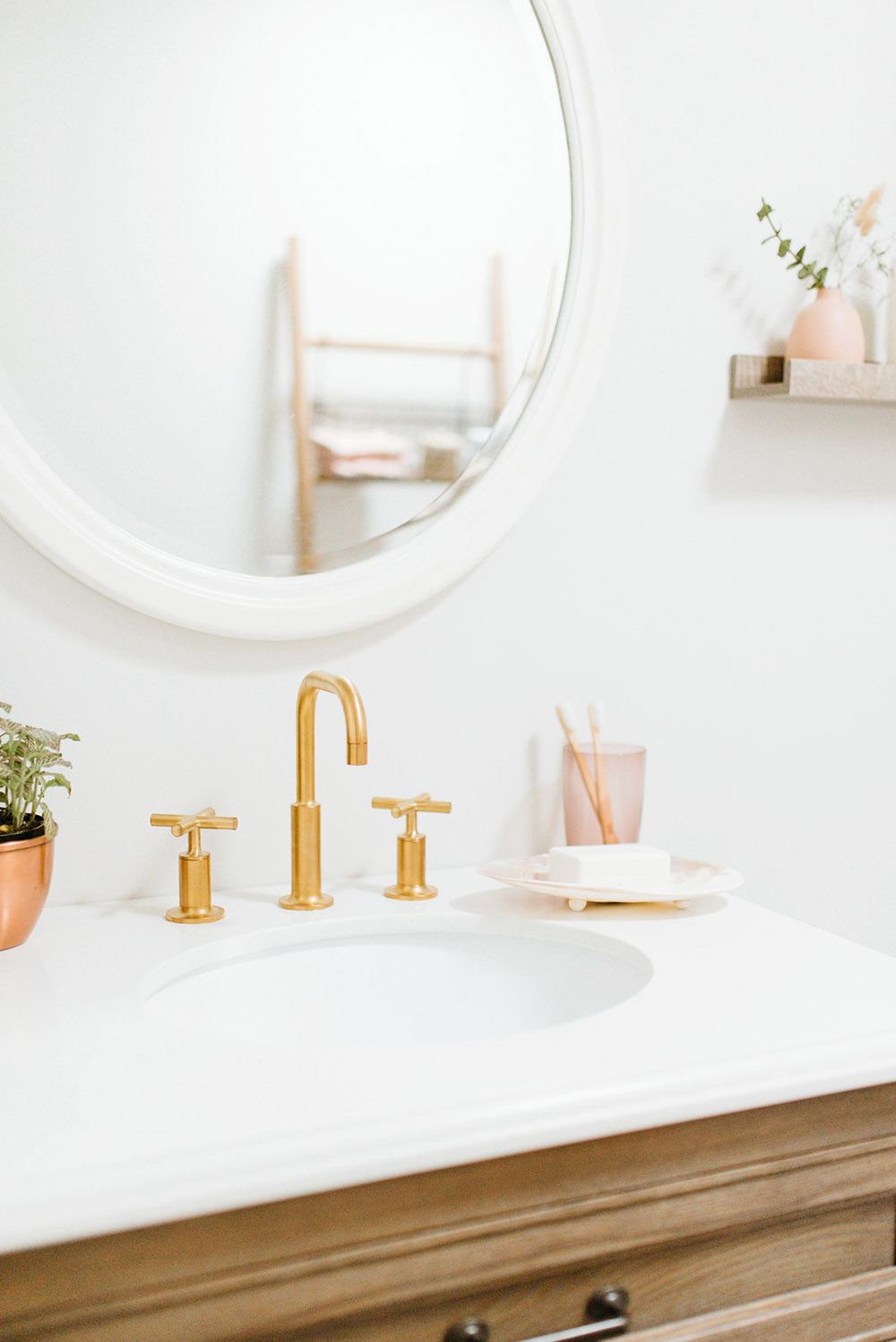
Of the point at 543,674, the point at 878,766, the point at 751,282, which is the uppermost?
the point at 751,282

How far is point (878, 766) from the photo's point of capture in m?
1.49

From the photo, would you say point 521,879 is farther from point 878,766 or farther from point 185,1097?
point 878,766

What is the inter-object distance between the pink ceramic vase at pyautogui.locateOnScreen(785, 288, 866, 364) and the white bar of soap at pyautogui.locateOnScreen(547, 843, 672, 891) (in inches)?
24.5

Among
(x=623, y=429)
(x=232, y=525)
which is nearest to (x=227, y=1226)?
(x=232, y=525)

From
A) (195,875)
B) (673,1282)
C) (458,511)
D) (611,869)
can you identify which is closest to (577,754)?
(611,869)

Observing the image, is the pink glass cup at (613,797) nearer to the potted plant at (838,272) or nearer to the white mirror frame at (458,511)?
the white mirror frame at (458,511)

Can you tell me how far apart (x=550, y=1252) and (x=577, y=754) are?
0.57 m

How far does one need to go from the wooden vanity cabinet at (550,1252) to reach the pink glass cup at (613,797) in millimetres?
462

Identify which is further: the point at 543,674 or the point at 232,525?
the point at 543,674

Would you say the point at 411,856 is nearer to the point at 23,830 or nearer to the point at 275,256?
the point at 23,830

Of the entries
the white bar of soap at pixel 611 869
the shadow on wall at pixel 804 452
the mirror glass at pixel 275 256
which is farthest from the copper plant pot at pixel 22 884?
the shadow on wall at pixel 804 452

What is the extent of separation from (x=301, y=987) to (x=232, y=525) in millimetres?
454

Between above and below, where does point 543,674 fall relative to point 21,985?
above

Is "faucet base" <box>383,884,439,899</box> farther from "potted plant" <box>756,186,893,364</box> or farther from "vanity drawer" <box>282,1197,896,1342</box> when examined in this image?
"potted plant" <box>756,186,893,364</box>
